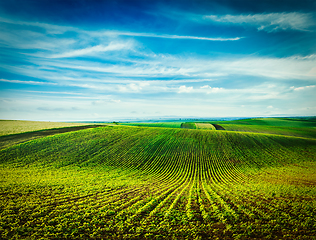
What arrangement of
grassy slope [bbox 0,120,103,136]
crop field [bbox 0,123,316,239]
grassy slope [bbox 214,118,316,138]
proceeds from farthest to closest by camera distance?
grassy slope [bbox 214,118,316,138], grassy slope [bbox 0,120,103,136], crop field [bbox 0,123,316,239]

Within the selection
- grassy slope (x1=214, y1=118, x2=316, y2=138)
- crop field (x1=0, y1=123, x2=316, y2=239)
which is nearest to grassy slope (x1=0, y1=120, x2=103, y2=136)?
crop field (x1=0, y1=123, x2=316, y2=239)

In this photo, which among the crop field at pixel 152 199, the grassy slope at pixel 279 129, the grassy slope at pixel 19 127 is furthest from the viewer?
the grassy slope at pixel 279 129

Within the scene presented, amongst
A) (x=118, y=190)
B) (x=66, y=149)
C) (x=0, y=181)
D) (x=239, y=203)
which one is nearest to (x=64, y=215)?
(x=118, y=190)

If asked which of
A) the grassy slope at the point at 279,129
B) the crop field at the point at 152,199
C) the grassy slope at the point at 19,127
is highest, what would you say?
the grassy slope at the point at 19,127

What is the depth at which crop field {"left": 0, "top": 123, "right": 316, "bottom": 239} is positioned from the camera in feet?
25.1

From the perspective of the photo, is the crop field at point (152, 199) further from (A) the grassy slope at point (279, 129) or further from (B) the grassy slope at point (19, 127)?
(A) the grassy slope at point (279, 129)

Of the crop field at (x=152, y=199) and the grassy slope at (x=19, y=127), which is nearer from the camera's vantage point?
the crop field at (x=152, y=199)

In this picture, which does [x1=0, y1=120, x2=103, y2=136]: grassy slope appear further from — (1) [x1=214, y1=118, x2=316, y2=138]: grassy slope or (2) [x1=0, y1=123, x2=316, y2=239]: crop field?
(1) [x1=214, y1=118, x2=316, y2=138]: grassy slope

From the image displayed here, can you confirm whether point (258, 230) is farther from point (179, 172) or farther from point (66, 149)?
point (66, 149)

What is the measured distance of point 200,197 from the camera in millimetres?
12281

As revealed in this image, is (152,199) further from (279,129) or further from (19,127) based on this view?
(279,129)

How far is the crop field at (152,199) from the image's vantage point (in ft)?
25.1

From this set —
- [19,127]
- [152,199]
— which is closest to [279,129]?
[152,199]

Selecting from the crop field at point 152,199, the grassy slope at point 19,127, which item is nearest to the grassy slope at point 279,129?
the crop field at point 152,199
